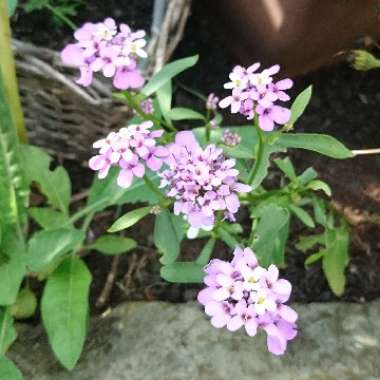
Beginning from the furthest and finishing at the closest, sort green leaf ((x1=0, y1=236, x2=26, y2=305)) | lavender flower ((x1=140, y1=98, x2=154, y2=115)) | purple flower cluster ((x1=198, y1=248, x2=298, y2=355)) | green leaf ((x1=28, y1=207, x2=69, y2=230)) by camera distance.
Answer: green leaf ((x1=28, y1=207, x2=69, y2=230)) < green leaf ((x1=0, y1=236, x2=26, y2=305)) < lavender flower ((x1=140, y1=98, x2=154, y2=115)) < purple flower cluster ((x1=198, y1=248, x2=298, y2=355))

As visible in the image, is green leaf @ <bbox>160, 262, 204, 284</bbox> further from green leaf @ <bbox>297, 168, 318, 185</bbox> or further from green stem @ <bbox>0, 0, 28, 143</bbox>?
green stem @ <bbox>0, 0, 28, 143</bbox>

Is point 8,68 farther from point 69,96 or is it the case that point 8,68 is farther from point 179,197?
point 179,197

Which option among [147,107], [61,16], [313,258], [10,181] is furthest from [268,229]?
[61,16]

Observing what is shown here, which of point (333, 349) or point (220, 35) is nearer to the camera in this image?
point (333, 349)

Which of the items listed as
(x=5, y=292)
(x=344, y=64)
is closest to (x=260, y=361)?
(x=5, y=292)

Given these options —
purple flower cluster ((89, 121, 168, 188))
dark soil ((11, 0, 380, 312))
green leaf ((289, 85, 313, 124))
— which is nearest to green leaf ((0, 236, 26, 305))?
dark soil ((11, 0, 380, 312))

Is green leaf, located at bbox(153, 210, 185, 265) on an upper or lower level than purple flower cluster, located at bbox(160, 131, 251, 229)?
lower

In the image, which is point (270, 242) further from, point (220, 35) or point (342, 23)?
point (220, 35)
